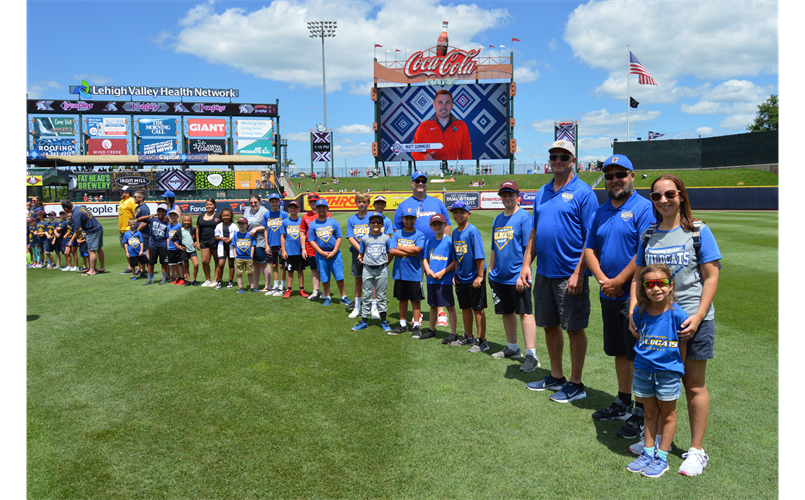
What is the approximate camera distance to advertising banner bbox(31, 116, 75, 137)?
54.2 metres

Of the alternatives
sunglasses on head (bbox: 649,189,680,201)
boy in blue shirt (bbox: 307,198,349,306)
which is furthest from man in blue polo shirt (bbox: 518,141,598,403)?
boy in blue shirt (bbox: 307,198,349,306)

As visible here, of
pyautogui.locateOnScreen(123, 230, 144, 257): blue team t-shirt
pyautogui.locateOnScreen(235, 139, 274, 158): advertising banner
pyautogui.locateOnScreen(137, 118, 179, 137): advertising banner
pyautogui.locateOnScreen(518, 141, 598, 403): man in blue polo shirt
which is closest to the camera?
pyautogui.locateOnScreen(518, 141, 598, 403): man in blue polo shirt

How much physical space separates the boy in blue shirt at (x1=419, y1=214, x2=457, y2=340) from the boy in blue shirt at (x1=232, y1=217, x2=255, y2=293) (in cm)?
468

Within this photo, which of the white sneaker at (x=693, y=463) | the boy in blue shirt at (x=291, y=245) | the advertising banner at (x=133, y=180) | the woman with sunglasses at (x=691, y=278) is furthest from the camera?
the advertising banner at (x=133, y=180)

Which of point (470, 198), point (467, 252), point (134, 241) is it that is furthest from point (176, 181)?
point (467, 252)

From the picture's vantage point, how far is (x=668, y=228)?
3.35m

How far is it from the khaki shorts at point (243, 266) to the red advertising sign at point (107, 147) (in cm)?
5588

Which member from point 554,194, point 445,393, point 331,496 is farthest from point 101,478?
point 554,194

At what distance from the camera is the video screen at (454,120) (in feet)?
154

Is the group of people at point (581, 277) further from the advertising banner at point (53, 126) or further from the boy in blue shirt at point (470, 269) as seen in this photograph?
the advertising banner at point (53, 126)

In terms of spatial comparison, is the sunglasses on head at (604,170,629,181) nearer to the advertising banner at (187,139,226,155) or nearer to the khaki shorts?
Answer: the khaki shorts

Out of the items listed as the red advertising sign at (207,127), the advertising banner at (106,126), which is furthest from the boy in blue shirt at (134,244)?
the advertising banner at (106,126)

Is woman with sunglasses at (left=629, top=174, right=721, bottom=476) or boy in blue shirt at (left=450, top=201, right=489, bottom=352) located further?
boy in blue shirt at (left=450, top=201, right=489, bottom=352)
